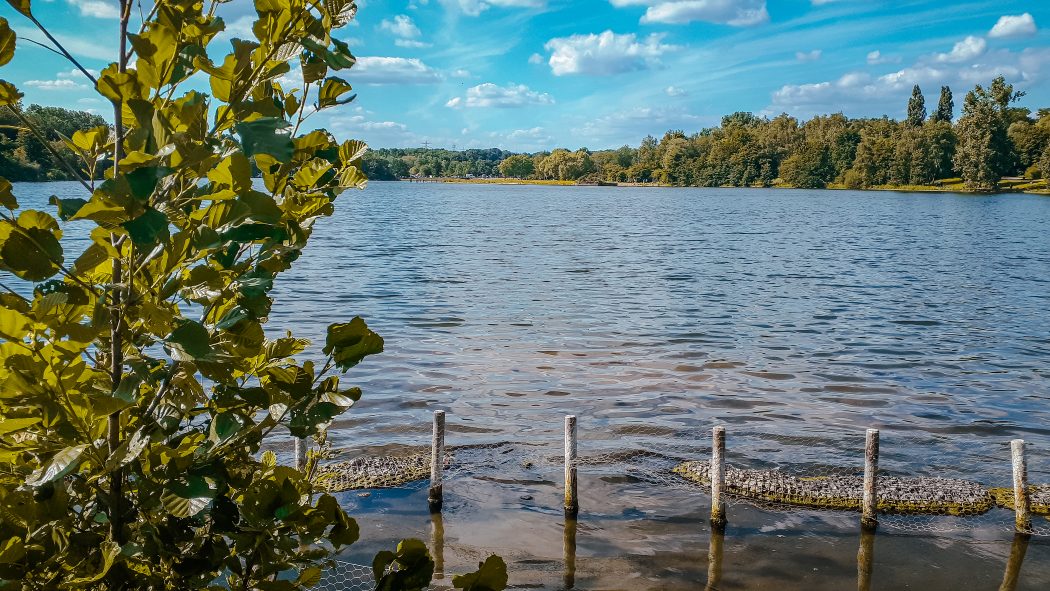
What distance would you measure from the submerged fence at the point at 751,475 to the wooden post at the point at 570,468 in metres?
0.02

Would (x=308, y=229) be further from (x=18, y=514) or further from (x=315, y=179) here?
(x=18, y=514)

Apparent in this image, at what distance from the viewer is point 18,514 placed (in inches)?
79.0

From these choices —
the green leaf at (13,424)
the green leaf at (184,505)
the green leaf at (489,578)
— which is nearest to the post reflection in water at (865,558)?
the green leaf at (489,578)

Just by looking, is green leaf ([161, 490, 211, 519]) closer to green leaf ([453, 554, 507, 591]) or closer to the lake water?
green leaf ([453, 554, 507, 591])

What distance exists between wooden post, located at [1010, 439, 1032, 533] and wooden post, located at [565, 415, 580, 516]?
6.35m

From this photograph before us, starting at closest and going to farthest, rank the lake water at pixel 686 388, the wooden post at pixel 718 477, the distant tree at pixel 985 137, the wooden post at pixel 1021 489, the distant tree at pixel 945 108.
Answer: the wooden post at pixel 1021 489 < the wooden post at pixel 718 477 < the lake water at pixel 686 388 < the distant tree at pixel 985 137 < the distant tree at pixel 945 108

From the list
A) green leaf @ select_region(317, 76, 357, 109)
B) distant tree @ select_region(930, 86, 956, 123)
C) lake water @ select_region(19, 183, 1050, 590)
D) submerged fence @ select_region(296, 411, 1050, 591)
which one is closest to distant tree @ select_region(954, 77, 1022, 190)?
distant tree @ select_region(930, 86, 956, 123)

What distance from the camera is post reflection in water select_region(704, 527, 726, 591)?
1112 cm

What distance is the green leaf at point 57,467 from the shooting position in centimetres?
182

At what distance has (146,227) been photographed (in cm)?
175

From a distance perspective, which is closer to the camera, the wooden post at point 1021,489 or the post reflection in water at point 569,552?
the post reflection in water at point 569,552

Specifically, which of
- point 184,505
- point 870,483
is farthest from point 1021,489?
point 184,505

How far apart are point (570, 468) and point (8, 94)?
1118cm

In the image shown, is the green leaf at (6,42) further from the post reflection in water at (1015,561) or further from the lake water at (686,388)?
the post reflection in water at (1015,561)
